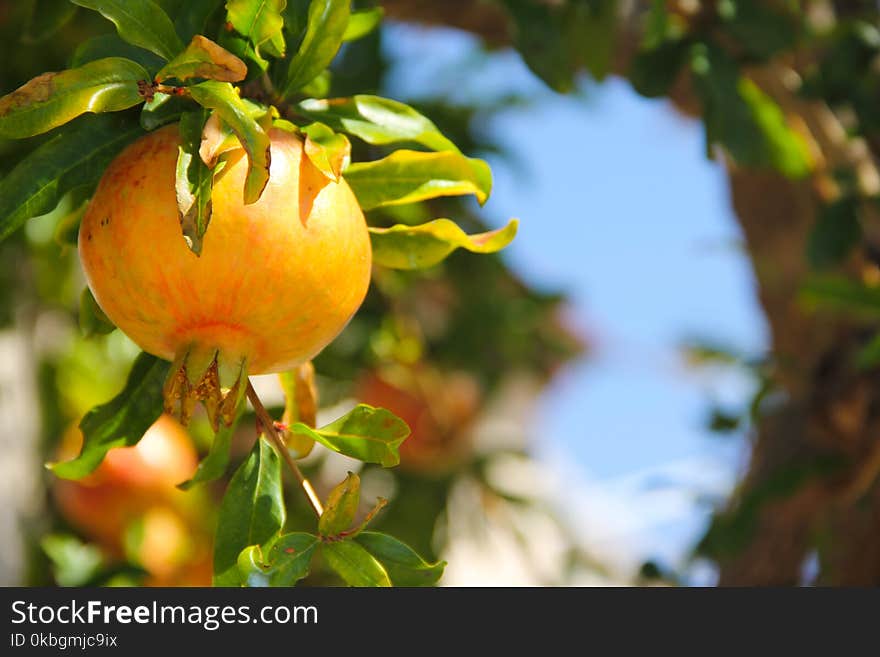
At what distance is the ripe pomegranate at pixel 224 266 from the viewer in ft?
1.99

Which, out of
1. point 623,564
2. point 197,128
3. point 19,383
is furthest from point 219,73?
point 623,564

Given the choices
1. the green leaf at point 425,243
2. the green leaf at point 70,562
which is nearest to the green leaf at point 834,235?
the green leaf at point 425,243

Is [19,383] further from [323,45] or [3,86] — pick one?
[323,45]

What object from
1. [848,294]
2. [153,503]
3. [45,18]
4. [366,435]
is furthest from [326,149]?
[153,503]

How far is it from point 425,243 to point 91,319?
0.78ft

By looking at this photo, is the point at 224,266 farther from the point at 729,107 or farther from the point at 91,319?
the point at 729,107

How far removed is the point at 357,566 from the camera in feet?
2.12

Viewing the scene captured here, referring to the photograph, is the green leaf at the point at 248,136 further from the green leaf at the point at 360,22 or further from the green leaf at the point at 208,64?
the green leaf at the point at 360,22

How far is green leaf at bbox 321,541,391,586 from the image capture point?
645 mm

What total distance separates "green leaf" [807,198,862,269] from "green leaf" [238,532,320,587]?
917mm

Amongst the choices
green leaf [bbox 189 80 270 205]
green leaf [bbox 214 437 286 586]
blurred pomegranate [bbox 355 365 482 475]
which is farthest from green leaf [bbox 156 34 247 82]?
blurred pomegranate [bbox 355 365 482 475]

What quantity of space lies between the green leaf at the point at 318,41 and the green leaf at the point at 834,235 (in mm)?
846

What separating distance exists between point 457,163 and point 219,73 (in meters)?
0.18

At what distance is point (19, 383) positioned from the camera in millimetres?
1800
